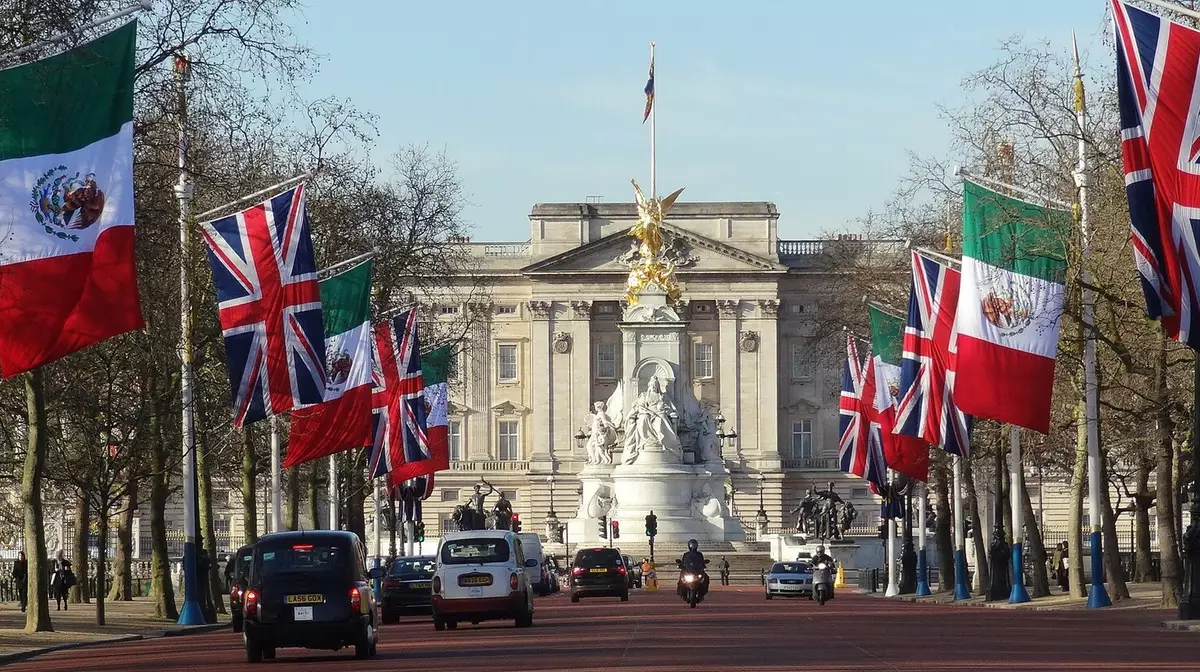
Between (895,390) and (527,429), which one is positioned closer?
(895,390)

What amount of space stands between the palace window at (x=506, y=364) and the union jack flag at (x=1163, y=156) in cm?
12743

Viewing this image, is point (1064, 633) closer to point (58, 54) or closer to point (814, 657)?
point (814, 657)

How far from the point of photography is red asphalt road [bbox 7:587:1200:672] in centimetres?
2700

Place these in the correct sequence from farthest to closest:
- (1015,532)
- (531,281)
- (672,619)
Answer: (531,281) < (1015,532) < (672,619)

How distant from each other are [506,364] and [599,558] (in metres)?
93.9

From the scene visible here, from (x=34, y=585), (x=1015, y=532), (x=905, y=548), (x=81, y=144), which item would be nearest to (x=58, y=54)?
(x=81, y=144)

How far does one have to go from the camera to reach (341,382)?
151ft

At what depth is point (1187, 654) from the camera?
92.7ft

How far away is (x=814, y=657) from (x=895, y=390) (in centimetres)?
3025

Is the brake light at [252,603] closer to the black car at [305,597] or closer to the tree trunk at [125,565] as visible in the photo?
the black car at [305,597]

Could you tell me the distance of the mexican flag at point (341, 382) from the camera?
45.2m

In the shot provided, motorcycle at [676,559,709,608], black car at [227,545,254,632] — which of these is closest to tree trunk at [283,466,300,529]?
motorcycle at [676,559,709,608]

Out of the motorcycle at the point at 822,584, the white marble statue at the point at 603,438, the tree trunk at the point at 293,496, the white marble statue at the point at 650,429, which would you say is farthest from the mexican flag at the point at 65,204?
the white marble statue at the point at 603,438

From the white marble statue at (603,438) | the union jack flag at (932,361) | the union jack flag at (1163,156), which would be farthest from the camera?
the white marble statue at (603,438)
